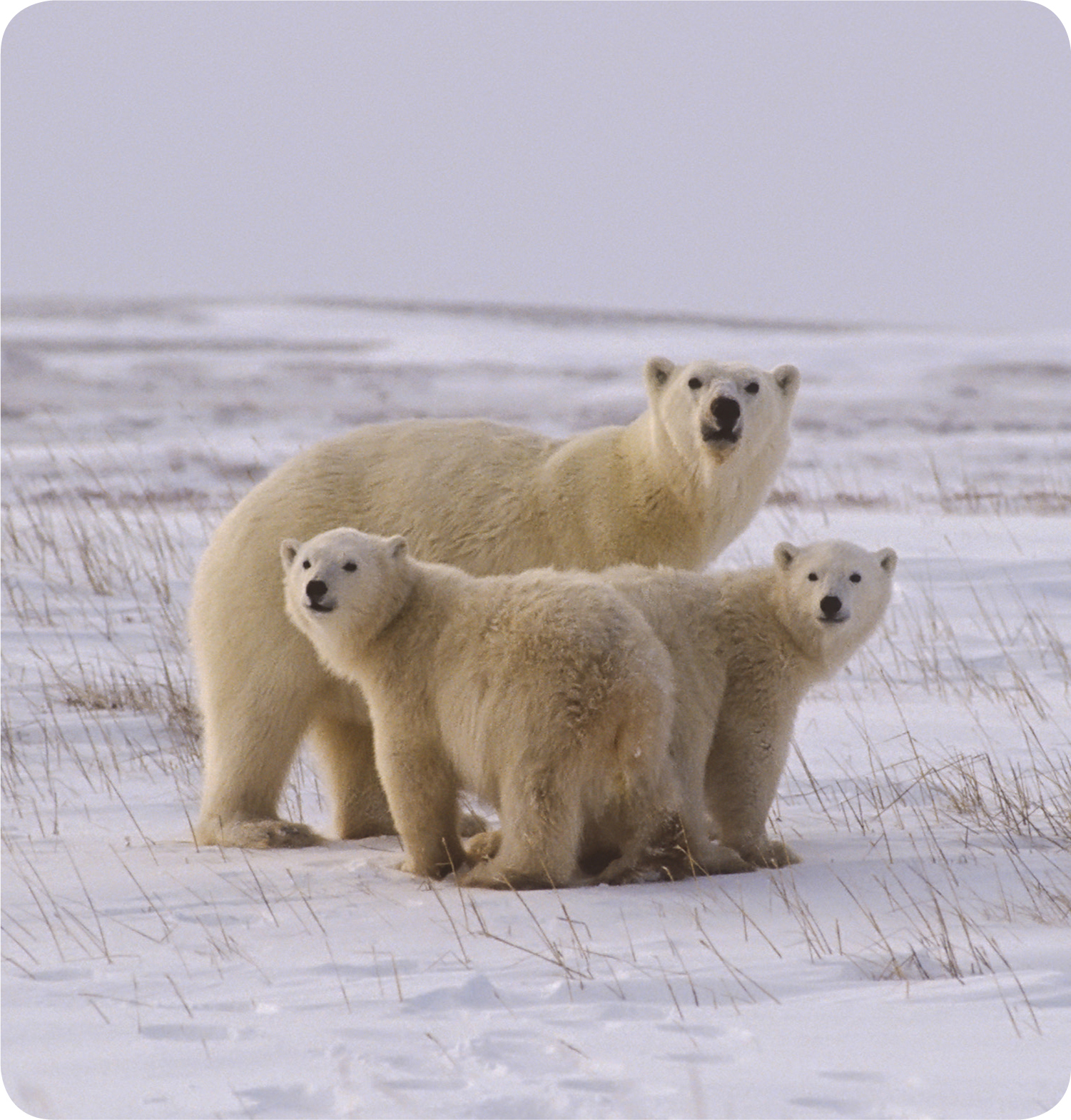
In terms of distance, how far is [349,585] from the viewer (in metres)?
5.31

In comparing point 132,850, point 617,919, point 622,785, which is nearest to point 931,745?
point 622,785

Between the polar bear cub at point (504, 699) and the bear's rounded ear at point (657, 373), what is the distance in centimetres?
134

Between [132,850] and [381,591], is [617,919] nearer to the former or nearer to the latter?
[381,591]

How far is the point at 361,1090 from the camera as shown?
327 cm

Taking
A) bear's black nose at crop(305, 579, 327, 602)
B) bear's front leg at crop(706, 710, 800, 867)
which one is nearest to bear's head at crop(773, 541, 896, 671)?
bear's front leg at crop(706, 710, 800, 867)

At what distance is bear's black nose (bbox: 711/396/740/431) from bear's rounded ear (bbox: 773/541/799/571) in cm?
58

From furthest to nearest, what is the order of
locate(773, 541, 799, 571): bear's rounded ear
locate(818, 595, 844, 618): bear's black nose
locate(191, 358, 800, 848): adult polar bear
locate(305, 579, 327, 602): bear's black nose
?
1. locate(191, 358, 800, 848): adult polar bear
2. locate(773, 541, 799, 571): bear's rounded ear
3. locate(818, 595, 844, 618): bear's black nose
4. locate(305, 579, 327, 602): bear's black nose

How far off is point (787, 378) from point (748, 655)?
1428 millimetres

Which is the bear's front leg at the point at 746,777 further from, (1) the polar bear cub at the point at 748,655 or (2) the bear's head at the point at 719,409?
(2) the bear's head at the point at 719,409

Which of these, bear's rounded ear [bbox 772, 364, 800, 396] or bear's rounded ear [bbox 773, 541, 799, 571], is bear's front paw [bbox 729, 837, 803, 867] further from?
bear's rounded ear [bbox 772, 364, 800, 396]

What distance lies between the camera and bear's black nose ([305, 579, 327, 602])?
534 centimetres

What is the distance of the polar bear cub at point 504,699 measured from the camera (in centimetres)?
497

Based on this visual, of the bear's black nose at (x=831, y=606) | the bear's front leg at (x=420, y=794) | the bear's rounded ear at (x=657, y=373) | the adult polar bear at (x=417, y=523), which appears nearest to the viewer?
the bear's front leg at (x=420, y=794)

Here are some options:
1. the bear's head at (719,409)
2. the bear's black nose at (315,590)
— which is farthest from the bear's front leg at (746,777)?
the bear's black nose at (315,590)
